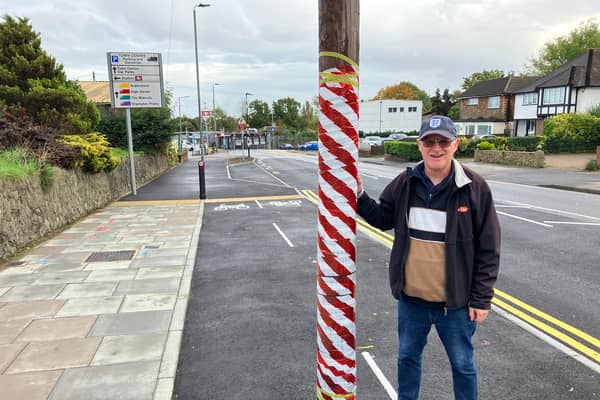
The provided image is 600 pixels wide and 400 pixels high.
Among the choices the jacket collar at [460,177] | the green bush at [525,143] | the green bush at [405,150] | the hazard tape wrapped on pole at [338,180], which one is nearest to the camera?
the hazard tape wrapped on pole at [338,180]

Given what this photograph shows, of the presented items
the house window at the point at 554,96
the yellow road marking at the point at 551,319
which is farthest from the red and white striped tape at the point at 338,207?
the house window at the point at 554,96

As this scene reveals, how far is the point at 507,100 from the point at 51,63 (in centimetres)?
5221

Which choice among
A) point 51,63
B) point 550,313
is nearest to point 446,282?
point 550,313

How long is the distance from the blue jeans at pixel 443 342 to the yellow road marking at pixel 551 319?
8.63 ft

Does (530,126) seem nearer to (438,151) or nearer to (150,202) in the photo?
(150,202)

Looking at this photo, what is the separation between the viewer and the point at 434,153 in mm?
3133

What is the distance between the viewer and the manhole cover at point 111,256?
8492mm

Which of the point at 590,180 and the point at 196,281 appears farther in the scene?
the point at 590,180

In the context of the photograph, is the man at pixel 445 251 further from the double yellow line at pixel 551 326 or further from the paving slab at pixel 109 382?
the paving slab at pixel 109 382

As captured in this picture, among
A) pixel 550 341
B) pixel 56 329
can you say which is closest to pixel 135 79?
pixel 56 329

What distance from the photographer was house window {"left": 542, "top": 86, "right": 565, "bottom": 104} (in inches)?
1687

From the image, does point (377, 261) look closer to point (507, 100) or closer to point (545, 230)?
point (545, 230)

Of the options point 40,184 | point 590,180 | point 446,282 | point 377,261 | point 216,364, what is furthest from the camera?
point 590,180

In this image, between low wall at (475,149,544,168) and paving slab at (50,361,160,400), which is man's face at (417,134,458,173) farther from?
low wall at (475,149,544,168)
